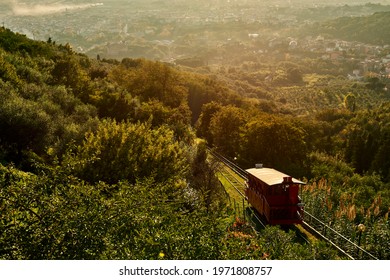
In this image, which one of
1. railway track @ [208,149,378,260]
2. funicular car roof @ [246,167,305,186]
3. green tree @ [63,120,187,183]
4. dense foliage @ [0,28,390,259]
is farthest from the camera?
funicular car roof @ [246,167,305,186]

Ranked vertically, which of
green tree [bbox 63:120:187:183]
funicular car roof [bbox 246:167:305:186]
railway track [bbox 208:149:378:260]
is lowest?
railway track [bbox 208:149:378:260]

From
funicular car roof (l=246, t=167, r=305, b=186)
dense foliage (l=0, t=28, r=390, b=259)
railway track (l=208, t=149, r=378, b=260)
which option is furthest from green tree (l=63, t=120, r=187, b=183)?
railway track (l=208, t=149, r=378, b=260)

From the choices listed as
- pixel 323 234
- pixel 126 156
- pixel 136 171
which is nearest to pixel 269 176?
pixel 323 234

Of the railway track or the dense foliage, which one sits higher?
the dense foliage

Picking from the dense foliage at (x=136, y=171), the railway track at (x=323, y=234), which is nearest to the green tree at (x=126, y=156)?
the dense foliage at (x=136, y=171)

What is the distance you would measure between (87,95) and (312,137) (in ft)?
80.1

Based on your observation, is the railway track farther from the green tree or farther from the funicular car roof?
the green tree

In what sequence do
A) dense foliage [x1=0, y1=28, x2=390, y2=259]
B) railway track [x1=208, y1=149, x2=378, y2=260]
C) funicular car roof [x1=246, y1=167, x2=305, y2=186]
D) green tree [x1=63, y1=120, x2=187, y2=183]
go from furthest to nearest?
1. funicular car roof [x1=246, y1=167, x2=305, y2=186]
2. green tree [x1=63, y1=120, x2=187, y2=183]
3. railway track [x1=208, y1=149, x2=378, y2=260]
4. dense foliage [x1=0, y1=28, x2=390, y2=259]

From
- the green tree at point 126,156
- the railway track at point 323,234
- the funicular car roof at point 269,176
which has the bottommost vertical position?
the railway track at point 323,234

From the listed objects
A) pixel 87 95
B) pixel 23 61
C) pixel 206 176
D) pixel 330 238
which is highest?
pixel 23 61

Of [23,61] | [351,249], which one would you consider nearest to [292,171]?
[351,249]

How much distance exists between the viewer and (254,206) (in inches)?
794

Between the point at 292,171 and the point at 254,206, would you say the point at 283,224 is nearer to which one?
the point at 254,206

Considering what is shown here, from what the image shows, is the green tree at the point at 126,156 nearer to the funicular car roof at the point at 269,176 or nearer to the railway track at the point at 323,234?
the funicular car roof at the point at 269,176
